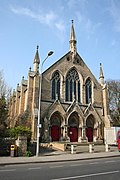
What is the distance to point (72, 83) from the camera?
108ft

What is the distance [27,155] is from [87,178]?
10881 millimetres

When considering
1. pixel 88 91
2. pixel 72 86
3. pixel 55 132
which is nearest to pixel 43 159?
pixel 55 132

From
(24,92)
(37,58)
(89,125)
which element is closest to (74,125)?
(89,125)

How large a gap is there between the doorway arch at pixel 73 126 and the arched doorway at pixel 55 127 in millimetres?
1863

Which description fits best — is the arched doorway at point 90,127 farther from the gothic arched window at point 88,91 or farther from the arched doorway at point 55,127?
the arched doorway at point 55,127

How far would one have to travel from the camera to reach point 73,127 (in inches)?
1223

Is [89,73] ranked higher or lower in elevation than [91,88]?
higher

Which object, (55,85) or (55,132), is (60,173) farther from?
(55,85)

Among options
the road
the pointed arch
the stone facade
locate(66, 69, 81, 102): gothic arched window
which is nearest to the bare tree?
the stone facade

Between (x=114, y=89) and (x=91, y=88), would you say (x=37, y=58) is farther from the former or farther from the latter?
(x=114, y=89)

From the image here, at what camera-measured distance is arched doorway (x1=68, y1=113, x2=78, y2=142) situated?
3070cm

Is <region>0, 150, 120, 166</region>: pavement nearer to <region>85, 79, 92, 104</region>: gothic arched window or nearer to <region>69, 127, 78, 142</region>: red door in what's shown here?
<region>69, 127, 78, 142</region>: red door

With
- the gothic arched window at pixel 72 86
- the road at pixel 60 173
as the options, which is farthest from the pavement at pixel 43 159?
the gothic arched window at pixel 72 86

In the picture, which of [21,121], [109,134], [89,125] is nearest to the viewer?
[21,121]
